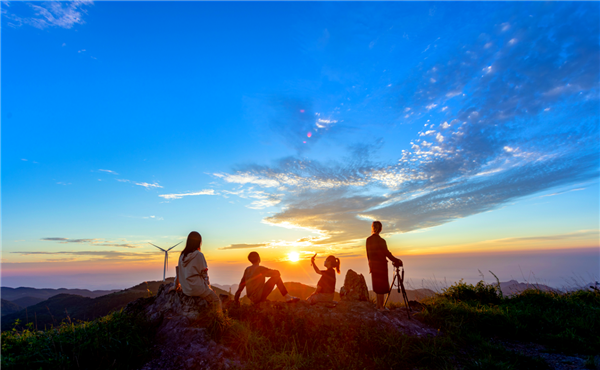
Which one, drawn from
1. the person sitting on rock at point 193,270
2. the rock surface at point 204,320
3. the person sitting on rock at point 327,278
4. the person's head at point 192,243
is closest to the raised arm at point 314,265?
the person sitting on rock at point 327,278

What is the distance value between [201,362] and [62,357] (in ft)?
8.98

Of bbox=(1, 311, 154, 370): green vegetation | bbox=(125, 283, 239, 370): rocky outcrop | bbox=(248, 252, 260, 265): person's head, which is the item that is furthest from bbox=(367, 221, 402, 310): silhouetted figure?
bbox=(1, 311, 154, 370): green vegetation

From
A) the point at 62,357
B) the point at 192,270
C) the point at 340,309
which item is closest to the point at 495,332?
the point at 340,309

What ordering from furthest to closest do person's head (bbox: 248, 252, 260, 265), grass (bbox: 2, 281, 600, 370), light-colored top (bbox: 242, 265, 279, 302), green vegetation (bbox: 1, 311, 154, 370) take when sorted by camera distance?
person's head (bbox: 248, 252, 260, 265) < light-colored top (bbox: 242, 265, 279, 302) < grass (bbox: 2, 281, 600, 370) < green vegetation (bbox: 1, 311, 154, 370)

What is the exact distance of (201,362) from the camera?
20.7 feet

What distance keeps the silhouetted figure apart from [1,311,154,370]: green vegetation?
663 centimetres

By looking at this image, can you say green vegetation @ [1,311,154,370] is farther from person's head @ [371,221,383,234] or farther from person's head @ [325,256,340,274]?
person's head @ [371,221,383,234]

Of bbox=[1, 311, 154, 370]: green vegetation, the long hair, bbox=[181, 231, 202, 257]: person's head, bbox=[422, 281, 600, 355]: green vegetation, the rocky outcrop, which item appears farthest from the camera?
the long hair

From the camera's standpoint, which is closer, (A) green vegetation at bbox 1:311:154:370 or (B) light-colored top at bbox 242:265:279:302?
(A) green vegetation at bbox 1:311:154:370

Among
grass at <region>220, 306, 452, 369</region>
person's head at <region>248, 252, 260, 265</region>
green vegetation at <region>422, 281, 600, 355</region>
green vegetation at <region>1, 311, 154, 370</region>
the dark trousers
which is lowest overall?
green vegetation at <region>422, 281, 600, 355</region>

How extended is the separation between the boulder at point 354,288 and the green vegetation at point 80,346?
6.49m

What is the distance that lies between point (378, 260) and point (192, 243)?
5740mm

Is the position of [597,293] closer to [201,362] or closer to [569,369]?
[569,369]

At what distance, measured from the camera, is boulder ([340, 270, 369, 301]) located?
10.3m
